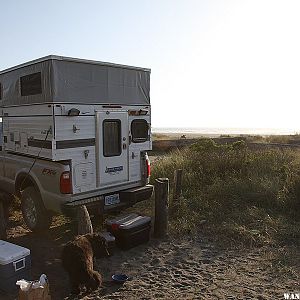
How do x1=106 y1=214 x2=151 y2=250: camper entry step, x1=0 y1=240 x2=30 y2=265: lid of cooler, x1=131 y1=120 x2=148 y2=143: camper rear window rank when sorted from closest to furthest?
x1=0 y1=240 x2=30 y2=265: lid of cooler
x1=106 y1=214 x2=151 y2=250: camper entry step
x1=131 y1=120 x2=148 y2=143: camper rear window

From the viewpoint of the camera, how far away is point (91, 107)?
21.3 ft

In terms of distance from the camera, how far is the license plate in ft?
21.8

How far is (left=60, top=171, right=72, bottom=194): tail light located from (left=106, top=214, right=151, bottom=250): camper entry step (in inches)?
35.6

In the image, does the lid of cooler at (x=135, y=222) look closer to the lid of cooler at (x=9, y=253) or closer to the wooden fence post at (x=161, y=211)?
the wooden fence post at (x=161, y=211)

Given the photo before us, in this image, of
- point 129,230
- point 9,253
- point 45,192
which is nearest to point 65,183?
point 45,192

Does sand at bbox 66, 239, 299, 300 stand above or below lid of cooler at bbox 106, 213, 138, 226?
below

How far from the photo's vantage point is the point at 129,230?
591cm

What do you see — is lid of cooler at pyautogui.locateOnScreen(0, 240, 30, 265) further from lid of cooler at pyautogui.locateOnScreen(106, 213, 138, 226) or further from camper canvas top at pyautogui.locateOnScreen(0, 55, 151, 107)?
camper canvas top at pyautogui.locateOnScreen(0, 55, 151, 107)

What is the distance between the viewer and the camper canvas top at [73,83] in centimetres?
600

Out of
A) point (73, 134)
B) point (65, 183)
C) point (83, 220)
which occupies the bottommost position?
point (83, 220)

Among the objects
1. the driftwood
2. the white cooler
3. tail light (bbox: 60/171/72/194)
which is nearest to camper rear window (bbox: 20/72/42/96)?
tail light (bbox: 60/171/72/194)

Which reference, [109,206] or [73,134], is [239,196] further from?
[73,134]

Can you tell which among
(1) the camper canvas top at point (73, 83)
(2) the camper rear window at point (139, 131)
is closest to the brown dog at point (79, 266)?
(1) the camper canvas top at point (73, 83)

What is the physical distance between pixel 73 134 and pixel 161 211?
2157mm
